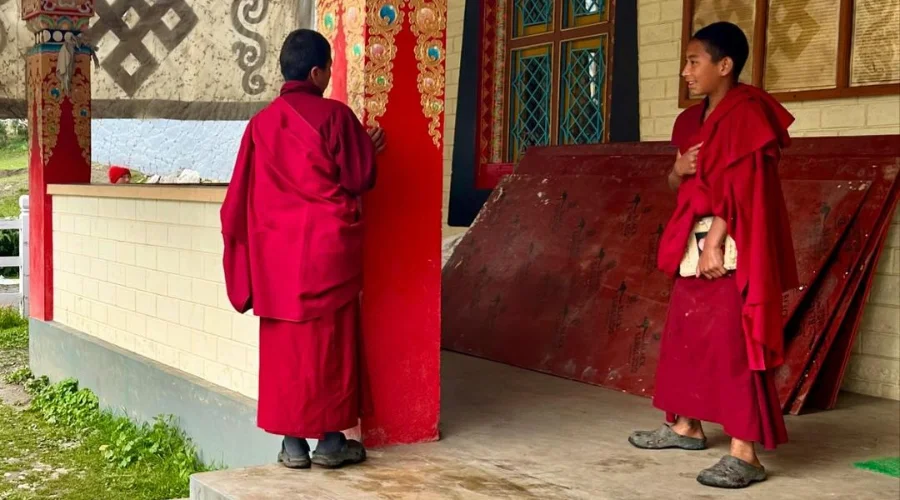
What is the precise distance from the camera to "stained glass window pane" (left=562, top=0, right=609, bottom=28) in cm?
719

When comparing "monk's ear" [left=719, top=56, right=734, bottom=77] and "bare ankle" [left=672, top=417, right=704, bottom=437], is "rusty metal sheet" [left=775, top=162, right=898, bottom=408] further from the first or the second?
"monk's ear" [left=719, top=56, right=734, bottom=77]

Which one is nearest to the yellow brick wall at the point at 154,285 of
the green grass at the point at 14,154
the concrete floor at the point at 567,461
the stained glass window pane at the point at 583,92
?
the concrete floor at the point at 567,461

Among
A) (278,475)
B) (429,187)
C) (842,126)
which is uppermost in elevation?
(842,126)

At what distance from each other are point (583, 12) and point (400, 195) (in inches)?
138

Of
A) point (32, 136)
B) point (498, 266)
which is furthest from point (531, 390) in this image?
point (32, 136)

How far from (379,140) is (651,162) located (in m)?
2.60

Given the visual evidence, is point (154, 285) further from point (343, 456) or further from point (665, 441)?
point (665, 441)

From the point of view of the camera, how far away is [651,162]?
6352 mm

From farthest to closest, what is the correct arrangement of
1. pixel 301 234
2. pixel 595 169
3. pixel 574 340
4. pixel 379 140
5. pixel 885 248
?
pixel 595 169, pixel 574 340, pixel 885 248, pixel 379 140, pixel 301 234

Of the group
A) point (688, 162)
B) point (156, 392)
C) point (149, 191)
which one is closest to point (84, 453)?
point (156, 392)

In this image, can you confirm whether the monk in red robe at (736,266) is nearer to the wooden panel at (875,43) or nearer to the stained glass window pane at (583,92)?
the wooden panel at (875,43)

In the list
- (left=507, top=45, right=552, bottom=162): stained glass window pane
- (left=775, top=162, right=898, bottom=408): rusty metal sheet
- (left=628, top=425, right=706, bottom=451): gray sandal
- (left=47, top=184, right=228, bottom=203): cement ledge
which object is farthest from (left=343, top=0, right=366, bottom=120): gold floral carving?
(left=507, top=45, right=552, bottom=162): stained glass window pane

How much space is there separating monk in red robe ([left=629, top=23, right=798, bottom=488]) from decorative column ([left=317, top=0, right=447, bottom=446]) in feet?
3.09

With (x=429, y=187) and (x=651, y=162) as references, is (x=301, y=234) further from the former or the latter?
(x=651, y=162)
